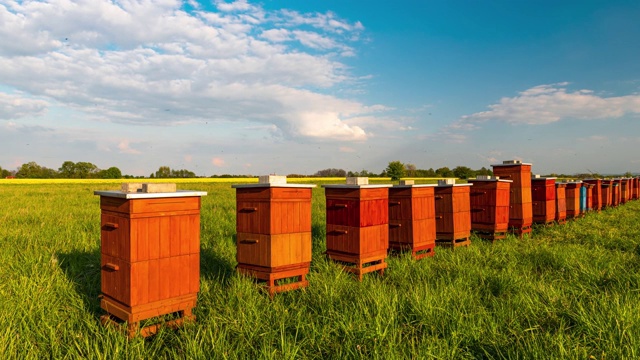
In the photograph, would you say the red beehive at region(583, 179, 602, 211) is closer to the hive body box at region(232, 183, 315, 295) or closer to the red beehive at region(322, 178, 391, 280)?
the red beehive at region(322, 178, 391, 280)

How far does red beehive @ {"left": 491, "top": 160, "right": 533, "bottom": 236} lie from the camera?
39.5 feet

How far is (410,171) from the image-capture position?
9331 centimetres

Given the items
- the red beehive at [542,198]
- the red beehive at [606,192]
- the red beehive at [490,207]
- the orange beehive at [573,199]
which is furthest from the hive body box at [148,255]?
the red beehive at [606,192]

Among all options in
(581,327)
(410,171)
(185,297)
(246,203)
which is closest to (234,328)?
(185,297)

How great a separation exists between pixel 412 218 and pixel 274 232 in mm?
3658

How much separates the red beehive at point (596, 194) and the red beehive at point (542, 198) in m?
7.19

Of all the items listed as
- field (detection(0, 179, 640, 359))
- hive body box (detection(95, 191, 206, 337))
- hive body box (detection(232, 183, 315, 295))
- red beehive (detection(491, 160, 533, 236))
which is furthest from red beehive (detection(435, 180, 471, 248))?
hive body box (detection(95, 191, 206, 337))

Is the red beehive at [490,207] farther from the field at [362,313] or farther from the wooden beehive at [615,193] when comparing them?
the wooden beehive at [615,193]

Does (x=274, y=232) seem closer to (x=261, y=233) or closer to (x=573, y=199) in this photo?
(x=261, y=233)

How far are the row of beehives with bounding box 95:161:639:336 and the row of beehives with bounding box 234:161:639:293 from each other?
0.02 m

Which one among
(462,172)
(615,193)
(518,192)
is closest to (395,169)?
(462,172)

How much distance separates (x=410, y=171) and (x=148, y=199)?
302 feet

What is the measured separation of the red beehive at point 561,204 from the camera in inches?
577

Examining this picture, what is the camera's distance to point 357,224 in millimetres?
6953
